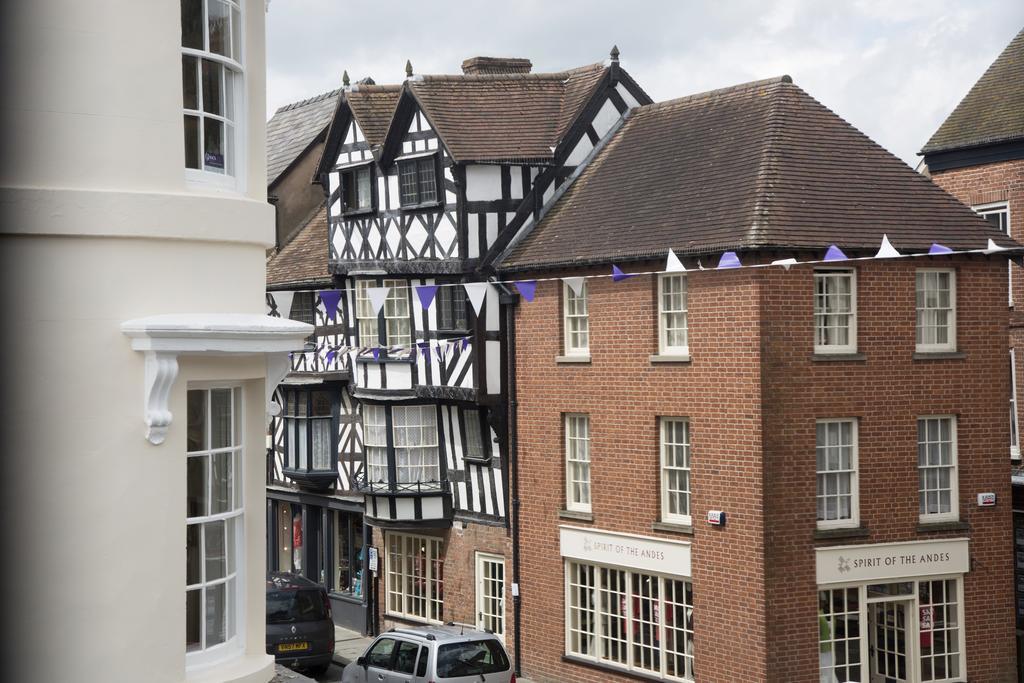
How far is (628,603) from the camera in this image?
22562mm

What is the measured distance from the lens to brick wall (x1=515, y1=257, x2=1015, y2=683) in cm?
2038

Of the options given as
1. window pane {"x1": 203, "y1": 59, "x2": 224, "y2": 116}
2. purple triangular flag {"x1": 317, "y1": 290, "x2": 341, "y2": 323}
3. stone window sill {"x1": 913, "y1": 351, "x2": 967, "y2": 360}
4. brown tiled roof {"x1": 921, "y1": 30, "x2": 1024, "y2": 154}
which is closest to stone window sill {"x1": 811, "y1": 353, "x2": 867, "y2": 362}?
stone window sill {"x1": 913, "y1": 351, "x2": 967, "y2": 360}

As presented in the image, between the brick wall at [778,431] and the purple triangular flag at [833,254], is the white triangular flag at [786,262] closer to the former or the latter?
the brick wall at [778,431]

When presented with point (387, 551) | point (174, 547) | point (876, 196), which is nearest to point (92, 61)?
point (174, 547)

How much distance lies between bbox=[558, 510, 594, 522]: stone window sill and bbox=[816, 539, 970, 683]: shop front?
165 inches

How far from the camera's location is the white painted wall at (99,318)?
723cm

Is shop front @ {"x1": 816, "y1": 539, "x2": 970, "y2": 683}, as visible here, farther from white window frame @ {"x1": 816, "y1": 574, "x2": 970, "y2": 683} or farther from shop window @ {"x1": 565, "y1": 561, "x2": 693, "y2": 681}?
shop window @ {"x1": 565, "y1": 561, "x2": 693, "y2": 681}

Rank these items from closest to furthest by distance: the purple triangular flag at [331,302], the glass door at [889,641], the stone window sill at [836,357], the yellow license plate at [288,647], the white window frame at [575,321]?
the stone window sill at [836,357] → the glass door at [889,641] → the white window frame at [575,321] → the yellow license plate at [288,647] → the purple triangular flag at [331,302]

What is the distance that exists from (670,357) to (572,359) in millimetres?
2422

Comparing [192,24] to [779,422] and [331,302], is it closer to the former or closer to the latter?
[779,422]

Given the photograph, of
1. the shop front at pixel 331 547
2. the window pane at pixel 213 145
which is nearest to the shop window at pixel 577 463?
the shop front at pixel 331 547

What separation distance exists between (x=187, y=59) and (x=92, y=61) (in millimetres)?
745

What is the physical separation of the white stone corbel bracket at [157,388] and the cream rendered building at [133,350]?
10 millimetres

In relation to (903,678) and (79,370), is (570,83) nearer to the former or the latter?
(903,678)
